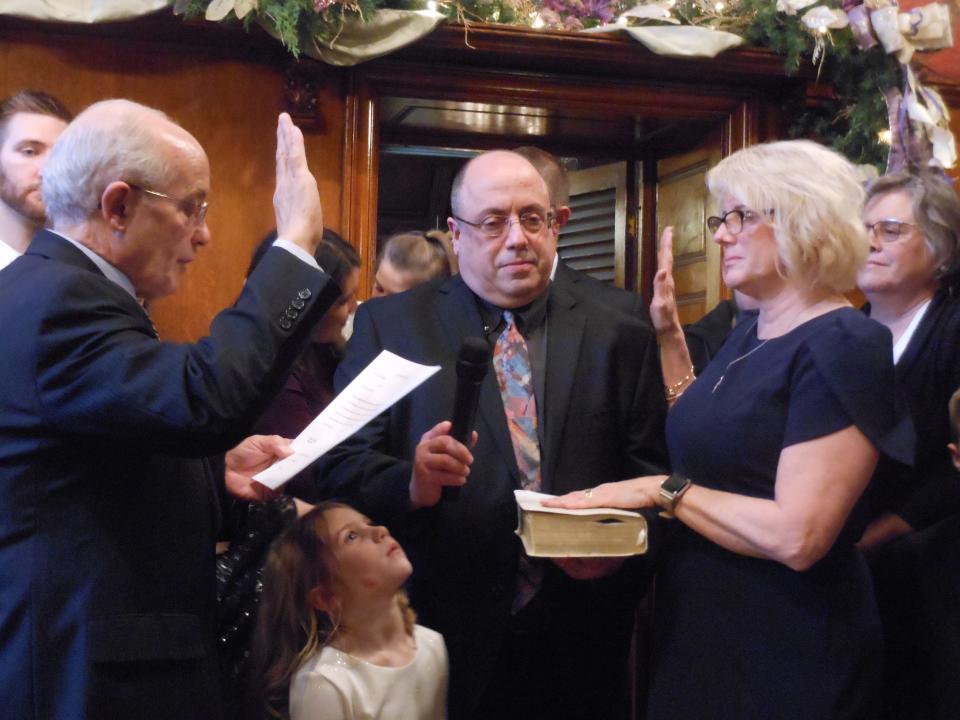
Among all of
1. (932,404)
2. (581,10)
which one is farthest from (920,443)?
(581,10)

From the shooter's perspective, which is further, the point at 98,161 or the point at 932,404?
the point at 932,404

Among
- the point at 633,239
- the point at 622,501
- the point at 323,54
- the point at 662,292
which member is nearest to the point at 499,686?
the point at 622,501

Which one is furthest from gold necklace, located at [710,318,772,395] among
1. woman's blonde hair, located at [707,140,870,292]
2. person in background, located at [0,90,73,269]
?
person in background, located at [0,90,73,269]

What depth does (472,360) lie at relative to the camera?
186 cm

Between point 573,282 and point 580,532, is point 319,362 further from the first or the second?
point 580,532

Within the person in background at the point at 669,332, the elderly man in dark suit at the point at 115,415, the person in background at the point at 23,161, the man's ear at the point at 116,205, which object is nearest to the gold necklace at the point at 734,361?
the person in background at the point at 669,332

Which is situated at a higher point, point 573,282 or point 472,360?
point 573,282

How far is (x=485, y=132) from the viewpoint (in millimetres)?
4543

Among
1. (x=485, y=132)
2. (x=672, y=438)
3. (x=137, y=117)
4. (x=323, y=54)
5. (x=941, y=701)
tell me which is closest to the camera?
(x=137, y=117)

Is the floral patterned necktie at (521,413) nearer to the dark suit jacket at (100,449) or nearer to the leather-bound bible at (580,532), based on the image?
the leather-bound bible at (580,532)

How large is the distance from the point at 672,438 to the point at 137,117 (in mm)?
1153

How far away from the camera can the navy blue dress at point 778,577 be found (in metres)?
1.91

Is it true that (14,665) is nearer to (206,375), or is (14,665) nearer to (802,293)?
(206,375)

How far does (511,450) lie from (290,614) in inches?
22.2
